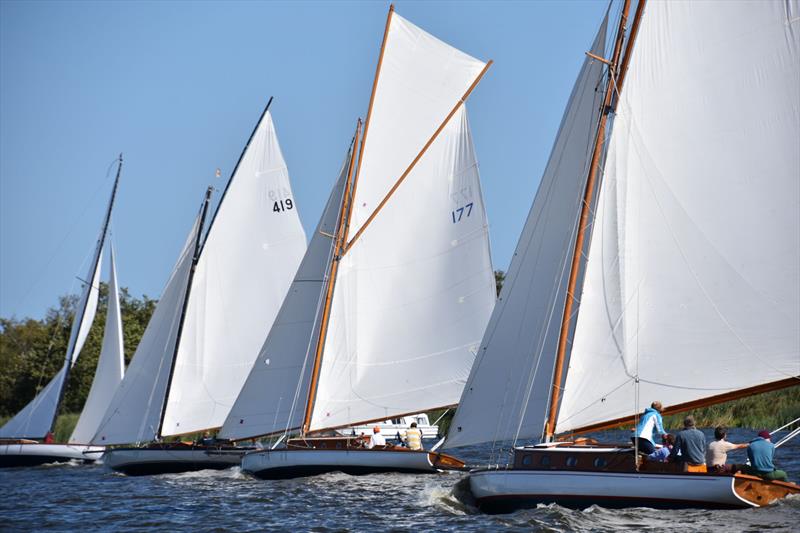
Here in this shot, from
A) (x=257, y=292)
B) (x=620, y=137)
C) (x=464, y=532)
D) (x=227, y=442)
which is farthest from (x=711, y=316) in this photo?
(x=257, y=292)

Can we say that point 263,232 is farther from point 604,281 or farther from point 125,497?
point 604,281

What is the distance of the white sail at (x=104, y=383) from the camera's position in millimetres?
49938

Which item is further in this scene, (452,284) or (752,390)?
(452,284)

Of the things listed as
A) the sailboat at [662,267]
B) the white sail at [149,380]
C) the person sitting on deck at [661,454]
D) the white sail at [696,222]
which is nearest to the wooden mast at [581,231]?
the sailboat at [662,267]

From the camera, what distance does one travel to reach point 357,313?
40.2 meters

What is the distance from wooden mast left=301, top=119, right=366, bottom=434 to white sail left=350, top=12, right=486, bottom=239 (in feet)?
2.29

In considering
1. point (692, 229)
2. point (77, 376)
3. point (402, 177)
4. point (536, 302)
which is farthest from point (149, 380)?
point (77, 376)

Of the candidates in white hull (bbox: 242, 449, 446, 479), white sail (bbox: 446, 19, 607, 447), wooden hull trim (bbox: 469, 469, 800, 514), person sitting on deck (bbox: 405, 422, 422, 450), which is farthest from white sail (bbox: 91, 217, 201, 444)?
wooden hull trim (bbox: 469, 469, 800, 514)

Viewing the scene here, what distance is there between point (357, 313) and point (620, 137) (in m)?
15.9

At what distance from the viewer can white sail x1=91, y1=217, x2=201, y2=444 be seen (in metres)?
46.5

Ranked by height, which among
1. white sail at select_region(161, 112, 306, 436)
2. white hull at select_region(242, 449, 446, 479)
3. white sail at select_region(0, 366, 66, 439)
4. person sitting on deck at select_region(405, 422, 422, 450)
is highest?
white sail at select_region(161, 112, 306, 436)

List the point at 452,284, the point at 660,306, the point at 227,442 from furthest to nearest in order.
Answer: the point at 227,442, the point at 452,284, the point at 660,306

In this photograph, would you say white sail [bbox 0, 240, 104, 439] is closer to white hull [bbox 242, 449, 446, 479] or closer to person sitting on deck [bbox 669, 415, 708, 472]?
white hull [bbox 242, 449, 446, 479]

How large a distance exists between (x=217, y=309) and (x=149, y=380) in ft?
13.4
